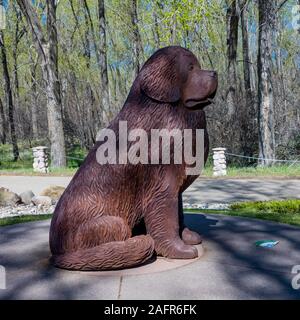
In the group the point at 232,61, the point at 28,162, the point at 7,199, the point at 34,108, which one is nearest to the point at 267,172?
the point at 232,61

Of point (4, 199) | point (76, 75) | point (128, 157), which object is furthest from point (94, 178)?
point (76, 75)

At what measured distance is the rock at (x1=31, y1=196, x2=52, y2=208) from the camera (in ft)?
30.3

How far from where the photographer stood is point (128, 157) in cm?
364

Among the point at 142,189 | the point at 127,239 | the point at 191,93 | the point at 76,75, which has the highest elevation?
the point at 76,75

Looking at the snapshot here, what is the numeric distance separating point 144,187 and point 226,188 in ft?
26.1

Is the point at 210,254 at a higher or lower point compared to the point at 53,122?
lower

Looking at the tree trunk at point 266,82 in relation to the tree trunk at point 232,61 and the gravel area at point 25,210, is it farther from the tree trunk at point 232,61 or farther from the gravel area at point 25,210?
the gravel area at point 25,210

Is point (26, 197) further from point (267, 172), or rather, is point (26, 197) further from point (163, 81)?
point (267, 172)

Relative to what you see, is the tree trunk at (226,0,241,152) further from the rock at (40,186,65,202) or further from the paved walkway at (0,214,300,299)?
the paved walkway at (0,214,300,299)

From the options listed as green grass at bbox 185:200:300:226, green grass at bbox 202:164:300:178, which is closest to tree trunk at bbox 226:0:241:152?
green grass at bbox 202:164:300:178

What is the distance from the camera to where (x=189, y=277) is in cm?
329
